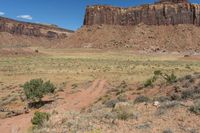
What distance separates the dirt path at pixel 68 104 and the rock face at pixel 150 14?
298ft

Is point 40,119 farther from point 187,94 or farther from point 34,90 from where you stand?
Result: point 34,90

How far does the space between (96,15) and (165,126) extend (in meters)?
116

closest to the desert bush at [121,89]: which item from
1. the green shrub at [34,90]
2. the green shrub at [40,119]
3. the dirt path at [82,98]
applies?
the dirt path at [82,98]

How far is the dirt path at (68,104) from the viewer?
13.6m

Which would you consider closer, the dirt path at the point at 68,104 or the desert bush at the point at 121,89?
the dirt path at the point at 68,104

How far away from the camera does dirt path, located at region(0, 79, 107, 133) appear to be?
1359 cm

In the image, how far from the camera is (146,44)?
108 metres

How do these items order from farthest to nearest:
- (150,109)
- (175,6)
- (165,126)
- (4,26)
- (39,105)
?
1. (4,26)
2. (175,6)
3. (39,105)
4. (150,109)
5. (165,126)

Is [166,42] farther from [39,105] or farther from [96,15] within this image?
[39,105]

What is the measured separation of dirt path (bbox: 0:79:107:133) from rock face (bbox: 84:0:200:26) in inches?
3580

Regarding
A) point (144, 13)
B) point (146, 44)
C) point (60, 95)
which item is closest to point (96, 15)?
point (144, 13)

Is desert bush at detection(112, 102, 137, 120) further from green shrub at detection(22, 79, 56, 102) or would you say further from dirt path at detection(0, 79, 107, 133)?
green shrub at detection(22, 79, 56, 102)

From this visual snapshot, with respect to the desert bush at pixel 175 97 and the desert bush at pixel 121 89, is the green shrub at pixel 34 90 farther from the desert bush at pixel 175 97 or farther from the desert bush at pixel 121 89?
the desert bush at pixel 175 97

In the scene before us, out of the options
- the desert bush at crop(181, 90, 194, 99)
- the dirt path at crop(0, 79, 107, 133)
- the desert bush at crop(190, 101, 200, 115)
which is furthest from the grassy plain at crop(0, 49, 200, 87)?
the desert bush at crop(190, 101, 200, 115)
